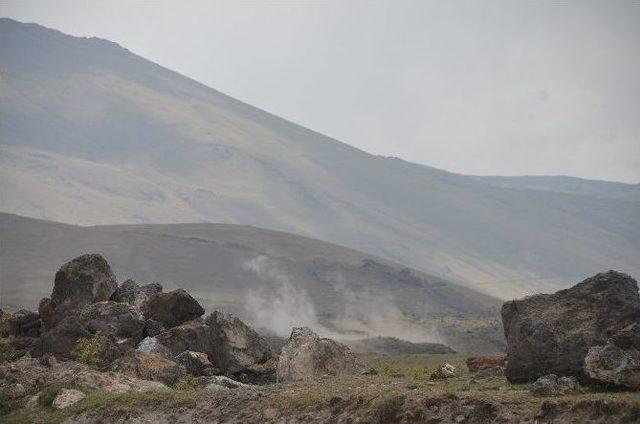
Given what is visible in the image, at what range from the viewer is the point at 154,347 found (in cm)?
3622

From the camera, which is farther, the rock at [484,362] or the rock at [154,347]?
the rock at [154,347]

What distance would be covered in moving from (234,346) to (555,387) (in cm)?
1815

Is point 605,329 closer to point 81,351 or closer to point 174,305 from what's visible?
point 81,351

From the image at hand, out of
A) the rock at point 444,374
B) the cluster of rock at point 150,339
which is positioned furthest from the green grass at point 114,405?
the rock at point 444,374

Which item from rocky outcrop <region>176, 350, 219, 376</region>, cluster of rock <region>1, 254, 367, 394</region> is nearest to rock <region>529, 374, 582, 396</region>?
cluster of rock <region>1, 254, 367, 394</region>

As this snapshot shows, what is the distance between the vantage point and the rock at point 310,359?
30219mm

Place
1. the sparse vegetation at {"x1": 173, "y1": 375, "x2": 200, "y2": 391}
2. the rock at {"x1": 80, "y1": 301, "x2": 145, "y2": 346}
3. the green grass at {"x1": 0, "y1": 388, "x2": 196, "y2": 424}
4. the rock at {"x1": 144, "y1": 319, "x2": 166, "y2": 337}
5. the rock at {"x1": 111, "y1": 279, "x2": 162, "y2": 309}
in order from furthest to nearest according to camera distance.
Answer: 1. the rock at {"x1": 111, "y1": 279, "x2": 162, "y2": 309}
2. the rock at {"x1": 144, "y1": 319, "x2": 166, "y2": 337}
3. the rock at {"x1": 80, "y1": 301, "x2": 145, "y2": 346}
4. the sparse vegetation at {"x1": 173, "y1": 375, "x2": 200, "y2": 391}
5. the green grass at {"x1": 0, "y1": 388, "x2": 196, "y2": 424}

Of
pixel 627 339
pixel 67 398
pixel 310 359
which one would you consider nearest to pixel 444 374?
pixel 310 359

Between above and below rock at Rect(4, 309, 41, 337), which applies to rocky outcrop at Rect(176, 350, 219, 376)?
above

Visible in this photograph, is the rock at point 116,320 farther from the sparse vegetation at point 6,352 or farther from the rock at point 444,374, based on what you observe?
the rock at point 444,374

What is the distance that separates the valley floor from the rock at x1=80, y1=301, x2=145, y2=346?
9131 mm

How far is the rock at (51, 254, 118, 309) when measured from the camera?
1695 inches

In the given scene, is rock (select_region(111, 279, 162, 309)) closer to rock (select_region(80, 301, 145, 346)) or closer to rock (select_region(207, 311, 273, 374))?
rock (select_region(80, 301, 145, 346))

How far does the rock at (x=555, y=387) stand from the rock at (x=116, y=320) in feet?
72.2
